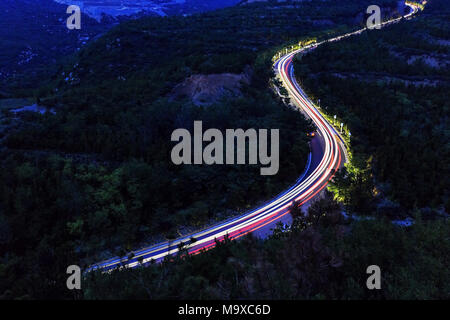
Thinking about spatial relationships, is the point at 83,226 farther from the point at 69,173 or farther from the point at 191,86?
the point at 191,86

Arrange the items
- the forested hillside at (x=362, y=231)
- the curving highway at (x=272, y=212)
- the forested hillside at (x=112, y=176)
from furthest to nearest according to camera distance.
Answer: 1. the forested hillside at (x=112, y=176)
2. the curving highway at (x=272, y=212)
3. the forested hillside at (x=362, y=231)

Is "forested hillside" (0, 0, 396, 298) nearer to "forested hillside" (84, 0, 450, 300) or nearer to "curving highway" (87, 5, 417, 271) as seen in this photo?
"curving highway" (87, 5, 417, 271)

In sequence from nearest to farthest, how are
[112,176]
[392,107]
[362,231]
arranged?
[362,231] < [112,176] < [392,107]

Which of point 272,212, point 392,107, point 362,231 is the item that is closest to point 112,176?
point 272,212

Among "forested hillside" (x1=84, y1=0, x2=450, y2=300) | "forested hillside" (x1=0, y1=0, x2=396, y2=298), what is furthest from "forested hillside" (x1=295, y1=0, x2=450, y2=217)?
"forested hillside" (x1=0, y1=0, x2=396, y2=298)

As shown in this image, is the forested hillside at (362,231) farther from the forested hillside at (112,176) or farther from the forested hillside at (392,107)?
the forested hillside at (112,176)

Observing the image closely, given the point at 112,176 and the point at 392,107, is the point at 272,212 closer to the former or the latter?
the point at 112,176

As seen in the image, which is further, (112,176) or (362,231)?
(112,176)

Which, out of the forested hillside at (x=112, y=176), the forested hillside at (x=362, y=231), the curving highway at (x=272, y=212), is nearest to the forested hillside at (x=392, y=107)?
the forested hillside at (x=362, y=231)
